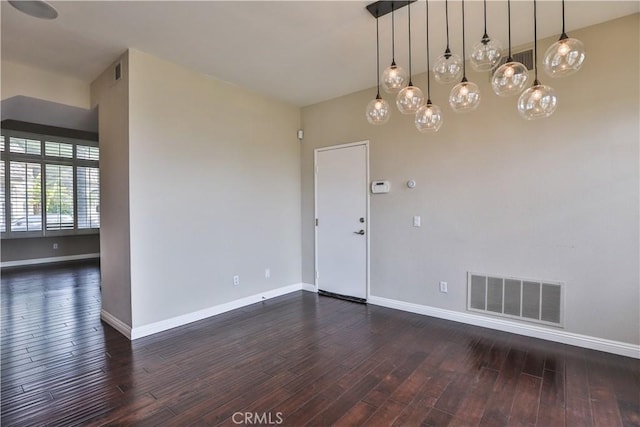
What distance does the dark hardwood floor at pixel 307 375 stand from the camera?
2.11 metres

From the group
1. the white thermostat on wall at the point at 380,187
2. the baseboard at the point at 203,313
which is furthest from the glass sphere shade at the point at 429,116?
the baseboard at the point at 203,313

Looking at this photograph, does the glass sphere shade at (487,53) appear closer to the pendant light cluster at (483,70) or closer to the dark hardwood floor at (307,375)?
the pendant light cluster at (483,70)

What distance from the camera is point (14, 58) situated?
11.2 feet

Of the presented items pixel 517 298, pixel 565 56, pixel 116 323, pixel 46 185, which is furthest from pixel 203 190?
pixel 46 185

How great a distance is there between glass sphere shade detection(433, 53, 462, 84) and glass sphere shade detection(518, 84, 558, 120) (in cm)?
48

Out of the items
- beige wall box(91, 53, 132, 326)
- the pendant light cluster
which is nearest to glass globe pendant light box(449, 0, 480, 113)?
the pendant light cluster

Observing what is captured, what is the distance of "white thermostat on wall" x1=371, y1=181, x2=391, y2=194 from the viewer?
423cm

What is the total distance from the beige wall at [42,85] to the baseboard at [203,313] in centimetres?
291

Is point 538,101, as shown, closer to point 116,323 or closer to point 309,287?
point 309,287

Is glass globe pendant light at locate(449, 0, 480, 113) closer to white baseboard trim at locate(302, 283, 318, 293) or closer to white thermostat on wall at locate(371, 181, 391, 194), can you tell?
white thermostat on wall at locate(371, 181, 391, 194)

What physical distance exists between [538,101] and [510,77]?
0.24 meters

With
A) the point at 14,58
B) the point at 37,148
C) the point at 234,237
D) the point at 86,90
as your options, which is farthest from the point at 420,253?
the point at 37,148

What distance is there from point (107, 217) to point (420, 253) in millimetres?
3823

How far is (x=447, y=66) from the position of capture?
2246 mm
